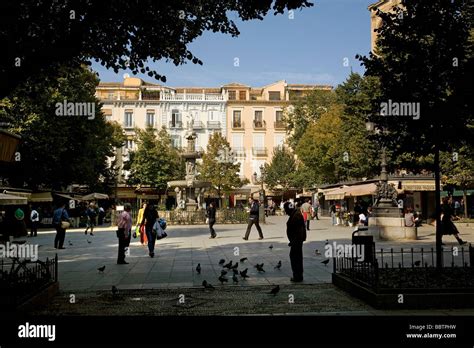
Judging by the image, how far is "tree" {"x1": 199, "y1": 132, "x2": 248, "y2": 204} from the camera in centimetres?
5441

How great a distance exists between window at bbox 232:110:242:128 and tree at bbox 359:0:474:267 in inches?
2131

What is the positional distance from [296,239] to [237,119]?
53.4 m

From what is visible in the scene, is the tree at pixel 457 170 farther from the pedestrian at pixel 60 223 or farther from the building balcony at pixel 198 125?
the building balcony at pixel 198 125

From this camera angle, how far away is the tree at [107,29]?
791 cm

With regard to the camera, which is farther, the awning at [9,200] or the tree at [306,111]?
the tree at [306,111]

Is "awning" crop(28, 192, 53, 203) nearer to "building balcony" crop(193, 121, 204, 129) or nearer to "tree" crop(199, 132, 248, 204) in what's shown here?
"tree" crop(199, 132, 248, 204)

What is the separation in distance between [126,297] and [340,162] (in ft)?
122

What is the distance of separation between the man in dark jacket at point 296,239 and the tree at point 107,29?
4.02 metres

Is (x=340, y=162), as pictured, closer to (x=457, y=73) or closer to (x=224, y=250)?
(x=224, y=250)

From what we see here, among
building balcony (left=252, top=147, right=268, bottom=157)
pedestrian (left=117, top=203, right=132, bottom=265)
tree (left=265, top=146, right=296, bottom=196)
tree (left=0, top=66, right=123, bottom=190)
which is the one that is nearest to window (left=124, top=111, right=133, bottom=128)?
building balcony (left=252, top=147, right=268, bottom=157)

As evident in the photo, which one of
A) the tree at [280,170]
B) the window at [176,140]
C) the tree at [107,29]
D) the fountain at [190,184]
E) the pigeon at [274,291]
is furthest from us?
the window at [176,140]

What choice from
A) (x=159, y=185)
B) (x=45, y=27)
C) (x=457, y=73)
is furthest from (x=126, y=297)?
(x=159, y=185)

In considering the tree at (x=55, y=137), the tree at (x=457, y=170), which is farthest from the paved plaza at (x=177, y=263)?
the tree at (x=55, y=137)

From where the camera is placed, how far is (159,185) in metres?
53.5
